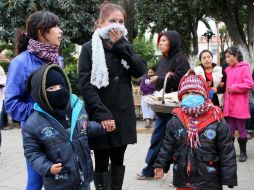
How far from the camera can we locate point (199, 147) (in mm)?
3516

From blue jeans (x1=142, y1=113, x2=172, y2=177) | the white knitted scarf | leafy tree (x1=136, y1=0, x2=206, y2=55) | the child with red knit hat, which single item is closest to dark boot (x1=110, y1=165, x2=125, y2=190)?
the child with red knit hat

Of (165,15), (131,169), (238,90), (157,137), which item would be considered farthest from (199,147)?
(165,15)

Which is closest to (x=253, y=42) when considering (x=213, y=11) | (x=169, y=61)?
(x=213, y=11)

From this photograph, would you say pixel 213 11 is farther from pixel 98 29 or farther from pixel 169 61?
pixel 98 29

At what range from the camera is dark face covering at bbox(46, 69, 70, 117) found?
2936mm

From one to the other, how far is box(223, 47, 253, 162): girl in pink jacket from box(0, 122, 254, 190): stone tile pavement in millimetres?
563

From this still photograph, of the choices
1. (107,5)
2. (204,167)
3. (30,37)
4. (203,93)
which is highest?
(107,5)

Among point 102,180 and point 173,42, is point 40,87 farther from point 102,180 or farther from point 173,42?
point 173,42

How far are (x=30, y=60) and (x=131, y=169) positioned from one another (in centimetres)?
334

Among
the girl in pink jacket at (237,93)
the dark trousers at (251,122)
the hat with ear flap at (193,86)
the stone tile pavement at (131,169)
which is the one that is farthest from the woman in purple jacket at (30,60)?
the dark trousers at (251,122)

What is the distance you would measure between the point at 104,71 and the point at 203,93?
2.78 ft

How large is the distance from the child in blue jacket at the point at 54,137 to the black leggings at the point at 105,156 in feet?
2.45

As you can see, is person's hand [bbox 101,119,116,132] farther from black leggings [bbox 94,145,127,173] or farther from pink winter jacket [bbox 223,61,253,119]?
pink winter jacket [bbox 223,61,253,119]

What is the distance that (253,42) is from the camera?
13.4 metres
